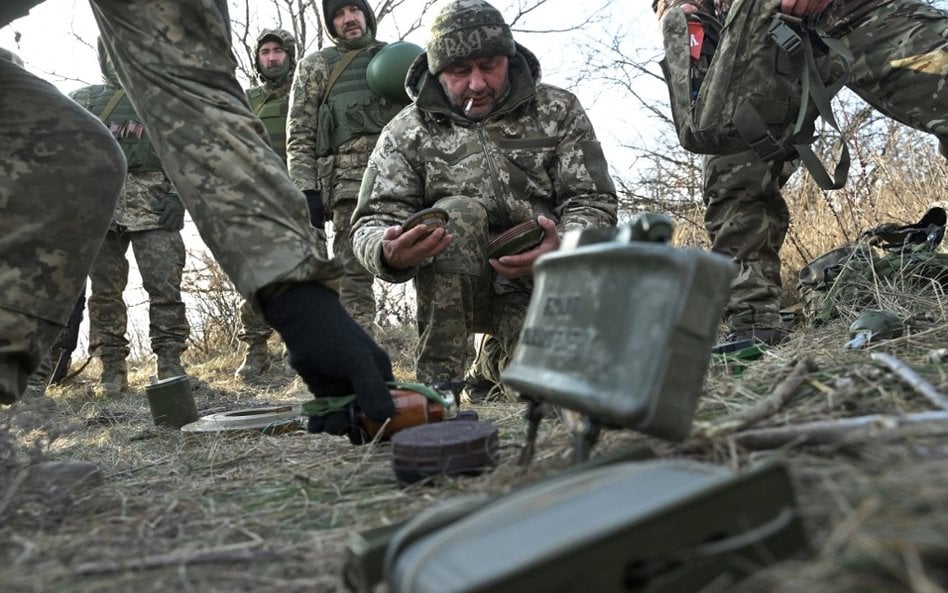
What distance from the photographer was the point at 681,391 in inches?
45.0

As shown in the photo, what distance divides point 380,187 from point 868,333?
213cm

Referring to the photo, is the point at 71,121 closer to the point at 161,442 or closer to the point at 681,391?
the point at 161,442

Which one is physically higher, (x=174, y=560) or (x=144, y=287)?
(x=144, y=287)

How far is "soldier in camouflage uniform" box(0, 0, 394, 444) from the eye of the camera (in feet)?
5.95

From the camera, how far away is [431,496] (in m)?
1.51

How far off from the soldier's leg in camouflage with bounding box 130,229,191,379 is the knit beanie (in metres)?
3.87

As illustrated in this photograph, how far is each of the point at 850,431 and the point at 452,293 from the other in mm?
2257

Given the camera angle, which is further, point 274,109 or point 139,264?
point 274,109

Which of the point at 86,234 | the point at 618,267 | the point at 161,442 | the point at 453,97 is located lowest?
the point at 161,442

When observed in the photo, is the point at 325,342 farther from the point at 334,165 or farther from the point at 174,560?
the point at 334,165

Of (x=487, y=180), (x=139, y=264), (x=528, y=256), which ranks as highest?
(x=487, y=180)

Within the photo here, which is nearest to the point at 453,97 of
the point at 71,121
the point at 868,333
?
the point at 71,121

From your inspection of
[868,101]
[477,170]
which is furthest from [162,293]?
[868,101]

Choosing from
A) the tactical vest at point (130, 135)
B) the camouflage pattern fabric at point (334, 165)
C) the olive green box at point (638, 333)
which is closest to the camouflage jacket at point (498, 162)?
the olive green box at point (638, 333)
